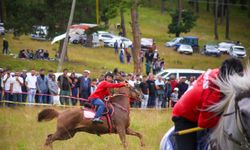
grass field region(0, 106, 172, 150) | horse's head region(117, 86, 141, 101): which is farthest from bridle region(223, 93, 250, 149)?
horse's head region(117, 86, 141, 101)

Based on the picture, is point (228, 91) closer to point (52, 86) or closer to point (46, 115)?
point (46, 115)

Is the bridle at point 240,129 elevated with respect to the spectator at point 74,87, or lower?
elevated

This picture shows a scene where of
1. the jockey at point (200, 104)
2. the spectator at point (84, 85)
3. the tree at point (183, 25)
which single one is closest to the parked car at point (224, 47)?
the tree at point (183, 25)

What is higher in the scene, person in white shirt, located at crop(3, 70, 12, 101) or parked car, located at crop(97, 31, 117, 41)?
person in white shirt, located at crop(3, 70, 12, 101)

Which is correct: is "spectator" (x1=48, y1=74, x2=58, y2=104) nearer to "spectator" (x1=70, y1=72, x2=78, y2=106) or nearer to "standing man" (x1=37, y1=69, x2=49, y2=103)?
"standing man" (x1=37, y1=69, x2=49, y2=103)

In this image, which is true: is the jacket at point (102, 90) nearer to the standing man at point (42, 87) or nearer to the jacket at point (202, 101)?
the standing man at point (42, 87)

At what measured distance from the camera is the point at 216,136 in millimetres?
6594

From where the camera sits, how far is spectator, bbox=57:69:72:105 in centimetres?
2470

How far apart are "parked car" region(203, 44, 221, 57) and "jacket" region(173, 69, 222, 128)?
206 ft

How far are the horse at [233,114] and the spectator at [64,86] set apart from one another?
18180mm

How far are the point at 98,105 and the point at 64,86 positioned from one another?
874 cm

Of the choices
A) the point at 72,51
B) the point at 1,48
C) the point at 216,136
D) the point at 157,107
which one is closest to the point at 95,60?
the point at 72,51

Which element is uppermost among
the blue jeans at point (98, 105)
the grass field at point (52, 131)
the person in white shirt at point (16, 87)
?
the blue jeans at point (98, 105)

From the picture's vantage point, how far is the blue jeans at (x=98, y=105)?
1608cm
